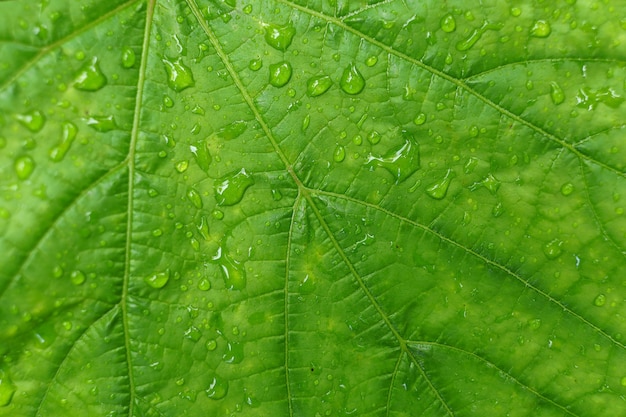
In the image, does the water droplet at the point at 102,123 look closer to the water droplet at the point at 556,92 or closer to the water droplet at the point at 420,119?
the water droplet at the point at 420,119

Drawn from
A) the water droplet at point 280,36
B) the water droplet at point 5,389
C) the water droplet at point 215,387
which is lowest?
the water droplet at point 215,387

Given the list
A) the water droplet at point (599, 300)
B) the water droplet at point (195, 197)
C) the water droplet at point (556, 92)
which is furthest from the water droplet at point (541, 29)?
the water droplet at point (195, 197)

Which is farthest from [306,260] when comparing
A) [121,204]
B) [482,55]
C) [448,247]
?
[482,55]

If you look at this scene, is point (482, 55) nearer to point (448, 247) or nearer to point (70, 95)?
point (448, 247)

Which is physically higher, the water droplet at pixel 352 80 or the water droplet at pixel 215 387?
the water droplet at pixel 352 80

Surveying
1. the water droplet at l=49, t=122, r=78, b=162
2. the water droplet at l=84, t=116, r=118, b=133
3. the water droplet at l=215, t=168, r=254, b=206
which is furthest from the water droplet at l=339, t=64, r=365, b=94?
the water droplet at l=49, t=122, r=78, b=162

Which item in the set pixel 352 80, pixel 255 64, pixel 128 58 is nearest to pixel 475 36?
pixel 352 80

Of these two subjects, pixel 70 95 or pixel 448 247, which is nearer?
pixel 70 95
